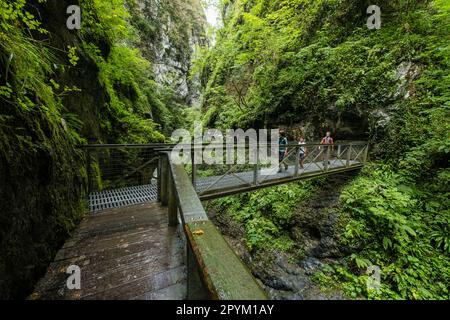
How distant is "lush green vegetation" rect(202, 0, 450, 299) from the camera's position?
522 centimetres

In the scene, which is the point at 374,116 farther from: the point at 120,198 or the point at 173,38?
the point at 173,38

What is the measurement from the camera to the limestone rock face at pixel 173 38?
24.2 metres

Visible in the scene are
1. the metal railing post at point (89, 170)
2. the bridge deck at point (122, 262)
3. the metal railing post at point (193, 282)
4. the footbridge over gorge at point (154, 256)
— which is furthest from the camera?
the metal railing post at point (89, 170)

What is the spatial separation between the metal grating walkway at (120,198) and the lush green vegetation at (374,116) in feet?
13.3

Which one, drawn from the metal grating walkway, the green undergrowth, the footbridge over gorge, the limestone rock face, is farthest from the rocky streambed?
the limestone rock face

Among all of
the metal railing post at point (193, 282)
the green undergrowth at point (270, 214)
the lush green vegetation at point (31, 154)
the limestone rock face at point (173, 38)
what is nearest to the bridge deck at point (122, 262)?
the lush green vegetation at point (31, 154)

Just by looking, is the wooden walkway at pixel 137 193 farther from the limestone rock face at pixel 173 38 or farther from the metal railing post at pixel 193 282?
the limestone rock face at pixel 173 38

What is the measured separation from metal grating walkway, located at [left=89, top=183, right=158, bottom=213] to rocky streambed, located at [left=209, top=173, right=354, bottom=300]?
4003mm

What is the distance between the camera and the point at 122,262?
6.75 feet

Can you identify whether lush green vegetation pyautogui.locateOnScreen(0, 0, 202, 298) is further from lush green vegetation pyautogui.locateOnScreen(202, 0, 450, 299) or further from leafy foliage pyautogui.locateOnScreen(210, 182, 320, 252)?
lush green vegetation pyautogui.locateOnScreen(202, 0, 450, 299)

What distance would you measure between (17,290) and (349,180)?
8.53 meters

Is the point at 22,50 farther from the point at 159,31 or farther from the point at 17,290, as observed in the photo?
the point at 159,31

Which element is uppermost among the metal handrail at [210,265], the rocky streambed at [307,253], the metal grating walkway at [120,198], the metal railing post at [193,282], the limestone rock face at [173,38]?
the limestone rock face at [173,38]

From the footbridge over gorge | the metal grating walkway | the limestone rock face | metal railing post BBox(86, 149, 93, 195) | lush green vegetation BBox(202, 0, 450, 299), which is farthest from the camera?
the limestone rock face
